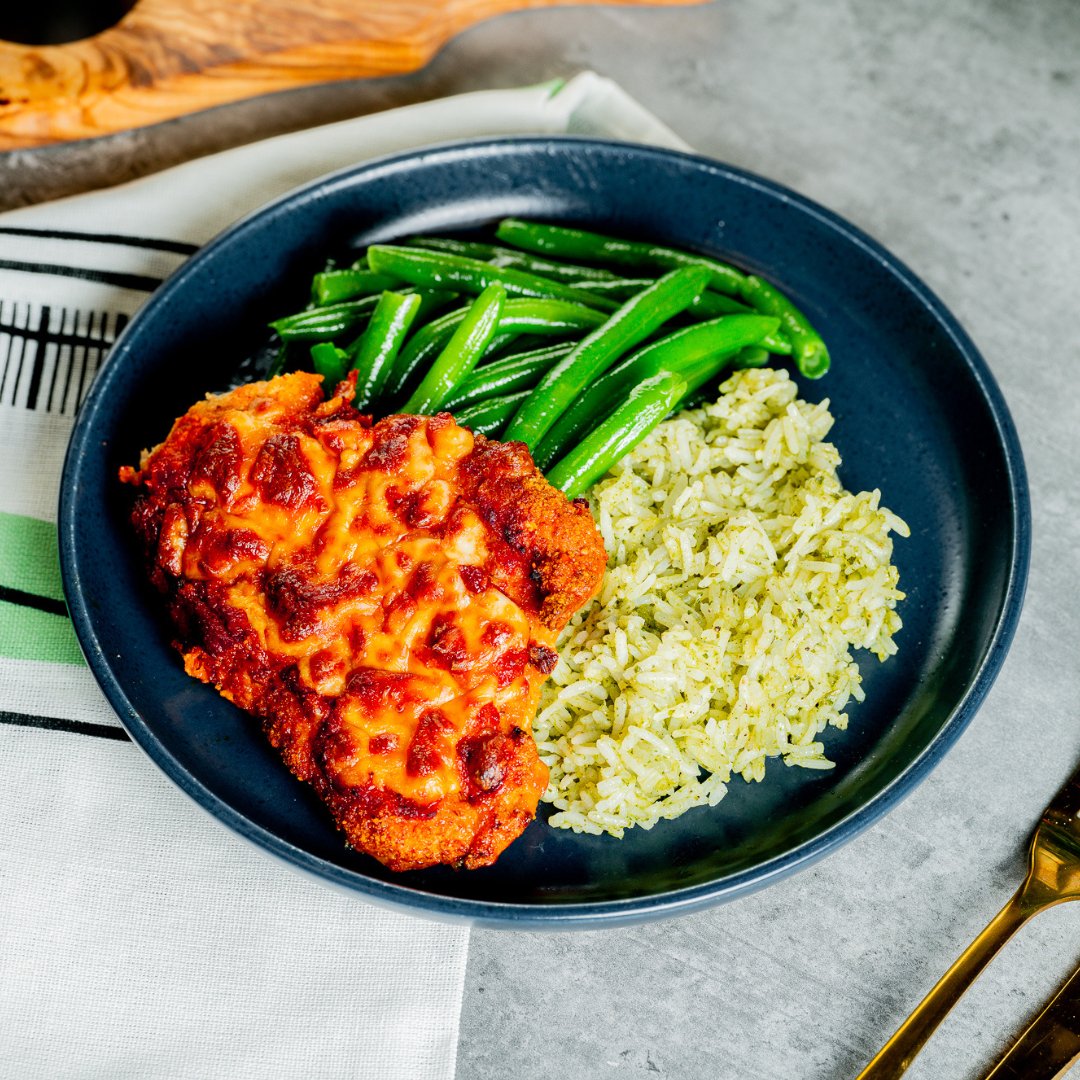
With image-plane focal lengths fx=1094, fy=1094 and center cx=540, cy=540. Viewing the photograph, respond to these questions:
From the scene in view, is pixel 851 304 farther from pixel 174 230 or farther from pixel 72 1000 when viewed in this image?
pixel 72 1000

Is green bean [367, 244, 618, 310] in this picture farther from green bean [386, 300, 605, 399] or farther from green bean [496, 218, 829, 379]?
green bean [496, 218, 829, 379]

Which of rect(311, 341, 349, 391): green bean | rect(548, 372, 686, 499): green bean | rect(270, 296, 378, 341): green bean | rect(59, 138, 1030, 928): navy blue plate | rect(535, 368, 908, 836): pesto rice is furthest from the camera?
rect(270, 296, 378, 341): green bean

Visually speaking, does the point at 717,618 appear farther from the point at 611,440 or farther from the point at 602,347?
the point at 602,347

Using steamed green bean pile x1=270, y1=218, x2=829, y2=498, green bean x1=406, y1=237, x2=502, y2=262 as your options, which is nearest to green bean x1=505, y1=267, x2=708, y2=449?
steamed green bean pile x1=270, y1=218, x2=829, y2=498

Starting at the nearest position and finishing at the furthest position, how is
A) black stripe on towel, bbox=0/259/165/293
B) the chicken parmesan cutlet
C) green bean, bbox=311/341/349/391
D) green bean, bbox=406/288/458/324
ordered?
the chicken parmesan cutlet → green bean, bbox=311/341/349/391 → green bean, bbox=406/288/458/324 → black stripe on towel, bbox=0/259/165/293

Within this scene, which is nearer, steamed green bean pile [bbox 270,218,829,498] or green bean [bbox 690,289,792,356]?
steamed green bean pile [bbox 270,218,829,498]

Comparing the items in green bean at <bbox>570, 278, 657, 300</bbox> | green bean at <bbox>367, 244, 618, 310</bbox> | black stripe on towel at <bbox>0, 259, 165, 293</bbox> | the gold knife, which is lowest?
the gold knife

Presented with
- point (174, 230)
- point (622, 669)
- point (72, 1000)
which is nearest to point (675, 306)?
point (622, 669)
